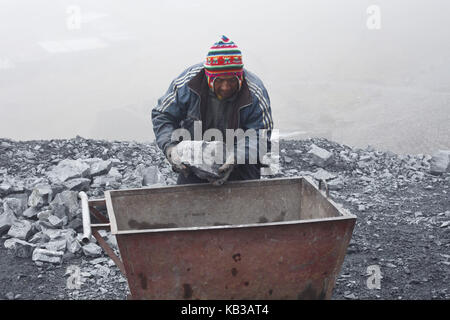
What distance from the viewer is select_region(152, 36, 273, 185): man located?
3.39 m

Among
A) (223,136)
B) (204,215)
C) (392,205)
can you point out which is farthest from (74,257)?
(392,205)

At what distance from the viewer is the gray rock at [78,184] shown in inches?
214

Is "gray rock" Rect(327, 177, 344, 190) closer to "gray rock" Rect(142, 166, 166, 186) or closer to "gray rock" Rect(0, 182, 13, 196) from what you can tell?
"gray rock" Rect(142, 166, 166, 186)

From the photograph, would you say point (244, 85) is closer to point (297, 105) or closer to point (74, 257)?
point (74, 257)

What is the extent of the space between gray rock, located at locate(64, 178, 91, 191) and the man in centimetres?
202

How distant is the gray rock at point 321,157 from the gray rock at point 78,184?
3.05 m

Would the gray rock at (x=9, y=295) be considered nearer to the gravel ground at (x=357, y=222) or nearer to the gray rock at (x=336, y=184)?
the gravel ground at (x=357, y=222)

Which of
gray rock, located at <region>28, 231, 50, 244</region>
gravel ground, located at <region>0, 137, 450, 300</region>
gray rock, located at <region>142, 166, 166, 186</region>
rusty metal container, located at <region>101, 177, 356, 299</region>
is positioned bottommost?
gravel ground, located at <region>0, 137, 450, 300</region>

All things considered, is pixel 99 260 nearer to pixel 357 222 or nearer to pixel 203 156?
pixel 203 156

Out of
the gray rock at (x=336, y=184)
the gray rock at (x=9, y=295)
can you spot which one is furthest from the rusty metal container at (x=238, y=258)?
the gray rock at (x=336, y=184)

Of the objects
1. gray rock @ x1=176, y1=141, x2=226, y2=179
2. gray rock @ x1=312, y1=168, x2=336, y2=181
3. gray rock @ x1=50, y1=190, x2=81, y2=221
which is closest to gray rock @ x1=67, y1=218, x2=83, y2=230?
gray rock @ x1=50, y1=190, x2=81, y2=221

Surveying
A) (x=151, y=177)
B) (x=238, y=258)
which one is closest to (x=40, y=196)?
(x=151, y=177)

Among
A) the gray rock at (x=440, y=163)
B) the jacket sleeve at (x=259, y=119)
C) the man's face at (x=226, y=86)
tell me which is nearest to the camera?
the man's face at (x=226, y=86)

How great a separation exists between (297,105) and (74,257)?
11217mm
